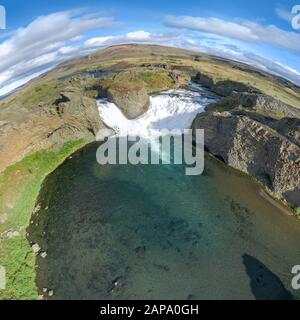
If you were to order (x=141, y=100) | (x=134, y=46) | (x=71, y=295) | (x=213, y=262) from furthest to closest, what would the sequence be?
1. (x=134, y=46)
2. (x=141, y=100)
3. (x=213, y=262)
4. (x=71, y=295)

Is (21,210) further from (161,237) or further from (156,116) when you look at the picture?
(156,116)

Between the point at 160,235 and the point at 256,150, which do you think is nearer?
the point at 160,235

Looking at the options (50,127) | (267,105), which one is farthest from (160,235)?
(267,105)

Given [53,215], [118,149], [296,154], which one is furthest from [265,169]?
[53,215]

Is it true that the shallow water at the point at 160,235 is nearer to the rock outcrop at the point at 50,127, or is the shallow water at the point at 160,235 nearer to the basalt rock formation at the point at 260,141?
the basalt rock formation at the point at 260,141

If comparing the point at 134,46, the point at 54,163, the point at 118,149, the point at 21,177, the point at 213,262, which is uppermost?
the point at 134,46

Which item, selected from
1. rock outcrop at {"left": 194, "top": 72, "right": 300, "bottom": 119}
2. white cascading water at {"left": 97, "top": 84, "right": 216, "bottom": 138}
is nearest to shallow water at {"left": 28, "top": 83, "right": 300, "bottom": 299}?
rock outcrop at {"left": 194, "top": 72, "right": 300, "bottom": 119}

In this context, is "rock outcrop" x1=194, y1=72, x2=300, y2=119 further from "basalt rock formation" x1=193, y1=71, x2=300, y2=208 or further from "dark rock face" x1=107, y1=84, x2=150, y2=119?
"dark rock face" x1=107, y1=84, x2=150, y2=119

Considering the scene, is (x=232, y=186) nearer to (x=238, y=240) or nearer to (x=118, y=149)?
(x=238, y=240)
